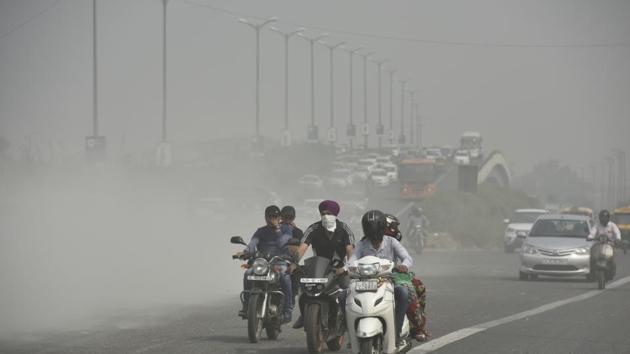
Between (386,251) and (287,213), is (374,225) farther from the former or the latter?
(287,213)

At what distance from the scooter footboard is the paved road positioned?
8.15ft

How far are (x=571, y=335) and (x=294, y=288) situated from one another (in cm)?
342

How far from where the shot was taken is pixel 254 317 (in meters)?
14.2

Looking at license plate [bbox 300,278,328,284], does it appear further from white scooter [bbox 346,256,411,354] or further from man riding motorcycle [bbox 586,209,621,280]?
man riding motorcycle [bbox 586,209,621,280]

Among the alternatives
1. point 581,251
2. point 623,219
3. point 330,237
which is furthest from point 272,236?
point 623,219

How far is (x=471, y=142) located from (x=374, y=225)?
130845 mm

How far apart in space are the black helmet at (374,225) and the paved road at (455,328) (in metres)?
2.04

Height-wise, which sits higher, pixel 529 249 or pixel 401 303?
pixel 401 303

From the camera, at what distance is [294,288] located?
15234mm

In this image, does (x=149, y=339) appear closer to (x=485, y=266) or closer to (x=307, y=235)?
(x=307, y=235)

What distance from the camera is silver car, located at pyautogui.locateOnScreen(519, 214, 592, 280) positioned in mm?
28266

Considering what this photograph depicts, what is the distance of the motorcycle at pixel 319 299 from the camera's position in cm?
1273

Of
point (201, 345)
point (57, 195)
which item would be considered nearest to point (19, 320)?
point (201, 345)

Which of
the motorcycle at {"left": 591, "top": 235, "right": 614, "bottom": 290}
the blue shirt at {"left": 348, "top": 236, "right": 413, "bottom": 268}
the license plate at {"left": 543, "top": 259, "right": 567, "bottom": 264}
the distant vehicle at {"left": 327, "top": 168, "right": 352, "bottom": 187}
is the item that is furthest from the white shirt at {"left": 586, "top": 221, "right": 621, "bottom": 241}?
the distant vehicle at {"left": 327, "top": 168, "right": 352, "bottom": 187}
